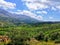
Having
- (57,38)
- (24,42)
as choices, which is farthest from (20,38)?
(57,38)

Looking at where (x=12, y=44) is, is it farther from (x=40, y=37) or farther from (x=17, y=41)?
(x=40, y=37)

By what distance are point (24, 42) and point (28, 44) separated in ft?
3.03

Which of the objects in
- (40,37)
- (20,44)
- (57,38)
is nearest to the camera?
(20,44)

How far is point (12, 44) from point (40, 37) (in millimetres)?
17453

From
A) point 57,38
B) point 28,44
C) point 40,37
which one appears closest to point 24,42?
point 28,44

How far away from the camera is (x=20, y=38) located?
39.8 metres

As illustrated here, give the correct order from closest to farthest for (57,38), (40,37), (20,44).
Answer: (20,44)
(40,37)
(57,38)

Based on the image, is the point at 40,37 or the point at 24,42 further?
the point at 40,37

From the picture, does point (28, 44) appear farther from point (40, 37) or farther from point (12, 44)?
point (40, 37)

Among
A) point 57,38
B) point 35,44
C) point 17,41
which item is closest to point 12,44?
point 17,41

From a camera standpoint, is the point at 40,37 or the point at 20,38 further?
the point at 40,37

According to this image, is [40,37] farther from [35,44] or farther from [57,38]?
[35,44]

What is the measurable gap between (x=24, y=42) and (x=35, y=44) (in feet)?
8.84

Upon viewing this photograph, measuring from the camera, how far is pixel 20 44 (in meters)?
37.9
